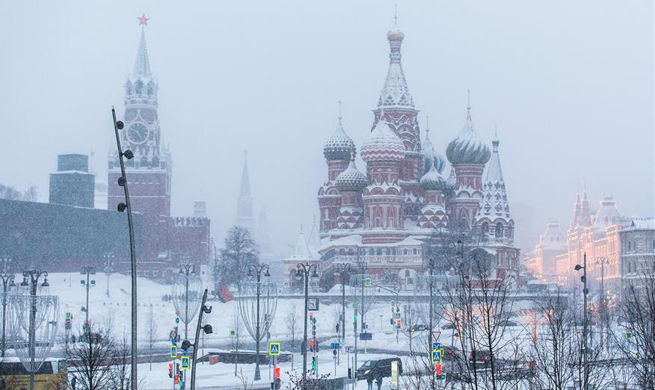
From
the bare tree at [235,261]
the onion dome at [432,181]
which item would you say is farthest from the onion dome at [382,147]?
the bare tree at [235,261]

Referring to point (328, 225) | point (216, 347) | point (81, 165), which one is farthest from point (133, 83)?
point (216, 347)

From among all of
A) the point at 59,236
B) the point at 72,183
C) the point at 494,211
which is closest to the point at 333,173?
the point at 494,211

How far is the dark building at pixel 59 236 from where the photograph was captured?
413 feet

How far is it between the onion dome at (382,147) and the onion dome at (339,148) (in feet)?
24.9

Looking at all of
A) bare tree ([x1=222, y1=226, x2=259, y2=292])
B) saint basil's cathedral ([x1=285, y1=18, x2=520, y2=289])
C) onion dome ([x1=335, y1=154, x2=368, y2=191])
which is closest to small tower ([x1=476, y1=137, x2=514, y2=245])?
saint basil's cathedral ([x1=285, y1=18, x2=520, y2=289])

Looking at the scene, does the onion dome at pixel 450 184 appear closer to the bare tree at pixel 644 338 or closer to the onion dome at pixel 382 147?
the onion dome at pixel 382 147

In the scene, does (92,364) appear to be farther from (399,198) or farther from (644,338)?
(399,198)

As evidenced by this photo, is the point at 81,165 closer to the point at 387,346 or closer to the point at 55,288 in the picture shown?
the point at 55,288

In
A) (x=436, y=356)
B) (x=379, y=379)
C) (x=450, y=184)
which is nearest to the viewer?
(x=436, y=356)

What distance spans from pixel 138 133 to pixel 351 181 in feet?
122

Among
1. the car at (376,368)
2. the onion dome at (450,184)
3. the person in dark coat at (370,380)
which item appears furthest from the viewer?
the onion dome at (450,184)

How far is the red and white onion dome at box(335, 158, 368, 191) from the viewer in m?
120

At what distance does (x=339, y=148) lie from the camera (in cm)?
12462

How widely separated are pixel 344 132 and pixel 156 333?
47398 millimetres
